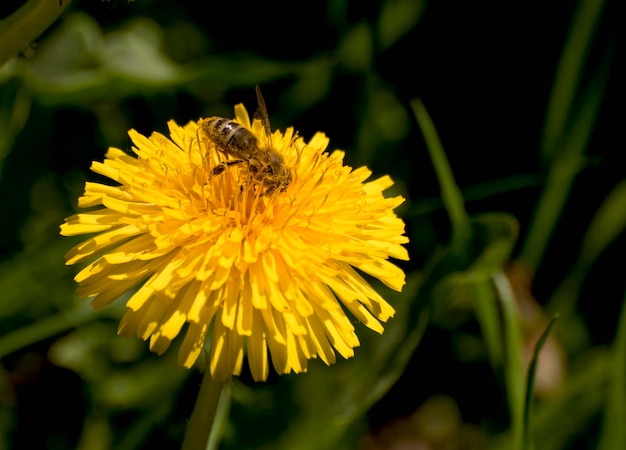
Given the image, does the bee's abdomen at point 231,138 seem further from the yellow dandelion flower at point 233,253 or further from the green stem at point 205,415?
the green stem at point 205,415

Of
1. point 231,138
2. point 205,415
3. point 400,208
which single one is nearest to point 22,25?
point 231,138

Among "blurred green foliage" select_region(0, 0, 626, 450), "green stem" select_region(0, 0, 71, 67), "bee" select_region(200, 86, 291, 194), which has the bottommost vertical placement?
"blurred green foliage" select_region(0, 0, 626, 450)

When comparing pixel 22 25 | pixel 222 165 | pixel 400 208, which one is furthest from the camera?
pixel 400 208

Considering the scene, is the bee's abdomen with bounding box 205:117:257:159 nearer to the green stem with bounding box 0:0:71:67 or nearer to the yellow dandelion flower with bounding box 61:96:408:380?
the yellow dandelion flower with bounding box 61:96:408:380

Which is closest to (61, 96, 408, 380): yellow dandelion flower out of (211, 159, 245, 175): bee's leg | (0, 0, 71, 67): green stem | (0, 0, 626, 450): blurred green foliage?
(211, 159, 245, 175): bee's leg

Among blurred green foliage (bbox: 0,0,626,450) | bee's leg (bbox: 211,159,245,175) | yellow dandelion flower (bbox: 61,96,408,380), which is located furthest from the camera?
blurred green foliage (bbox: 0,0,626,450)

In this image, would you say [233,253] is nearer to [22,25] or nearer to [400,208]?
[22,25]
